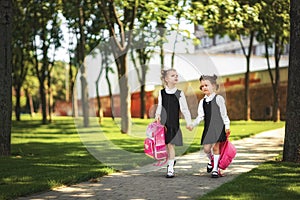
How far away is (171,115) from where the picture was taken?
7.71m

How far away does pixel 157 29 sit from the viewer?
16656 millimetres

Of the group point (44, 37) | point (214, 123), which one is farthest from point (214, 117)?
point (44, 37)

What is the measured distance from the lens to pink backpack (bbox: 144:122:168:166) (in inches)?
307

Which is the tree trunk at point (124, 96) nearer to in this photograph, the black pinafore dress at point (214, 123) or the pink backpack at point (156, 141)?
the pink backpack at point (156, 141)

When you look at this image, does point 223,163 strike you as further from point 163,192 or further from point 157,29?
point 157,29

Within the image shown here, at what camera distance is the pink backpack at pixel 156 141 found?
7.79 metres

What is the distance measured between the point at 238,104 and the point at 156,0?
68.7 feet

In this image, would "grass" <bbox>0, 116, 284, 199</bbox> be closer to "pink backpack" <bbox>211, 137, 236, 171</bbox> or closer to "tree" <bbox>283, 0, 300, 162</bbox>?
"pink backpack" <bbox>211, 137, 236, 171</bbox>

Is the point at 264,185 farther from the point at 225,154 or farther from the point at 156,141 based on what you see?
the point at 156,141

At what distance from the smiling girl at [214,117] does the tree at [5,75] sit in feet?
17.8

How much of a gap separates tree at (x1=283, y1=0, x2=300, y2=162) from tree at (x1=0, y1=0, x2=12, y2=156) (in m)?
6.74

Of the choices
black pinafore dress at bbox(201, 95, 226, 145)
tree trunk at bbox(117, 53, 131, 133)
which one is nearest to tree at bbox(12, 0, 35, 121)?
tree trunk at bbox(117, 53, 131, 133)

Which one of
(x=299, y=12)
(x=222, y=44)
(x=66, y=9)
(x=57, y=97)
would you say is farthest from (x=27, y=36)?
(x=222, y=44)

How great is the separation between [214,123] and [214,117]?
11 centimetres
